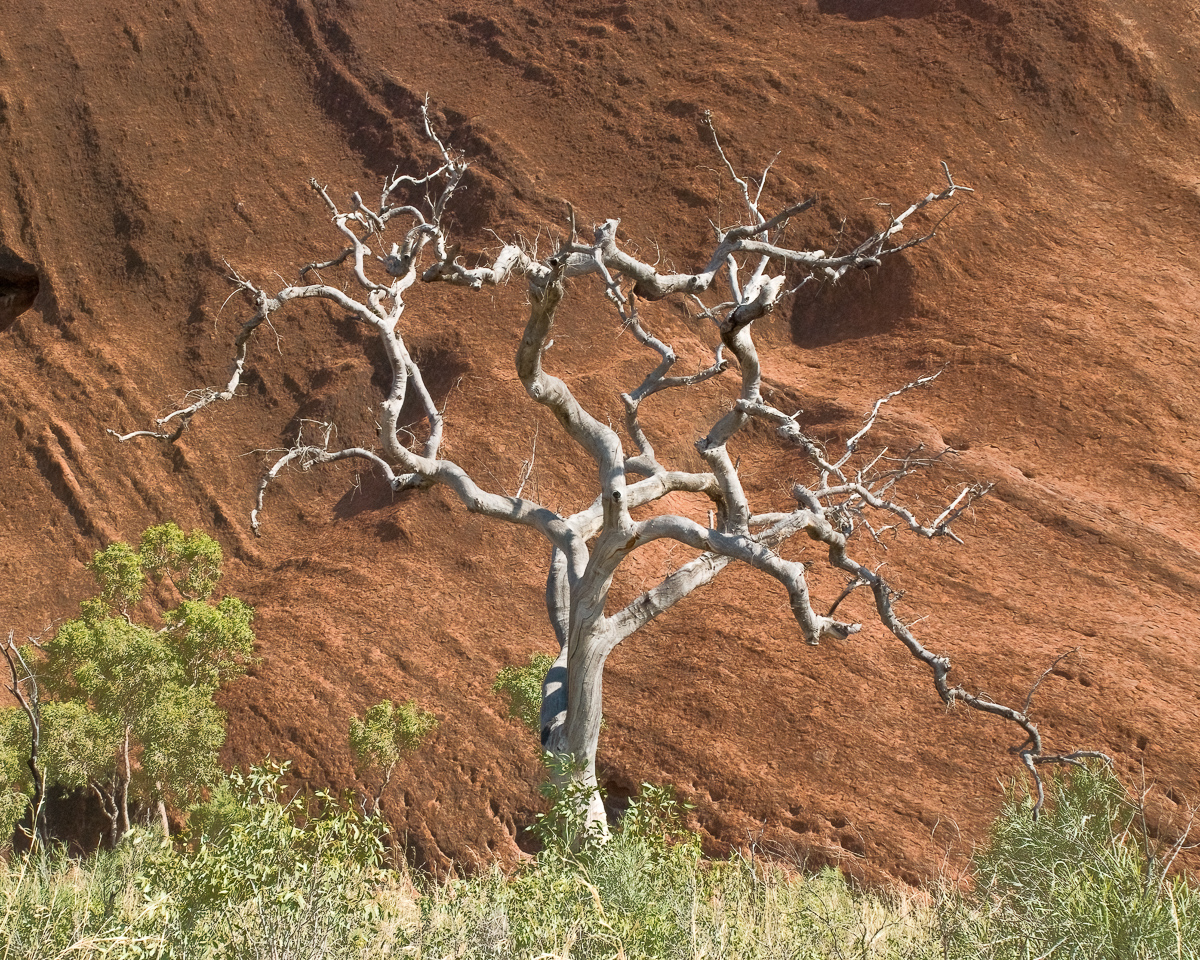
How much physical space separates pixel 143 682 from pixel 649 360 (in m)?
12.0

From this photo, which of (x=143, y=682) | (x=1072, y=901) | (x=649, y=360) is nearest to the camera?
(x=1072, y=901)

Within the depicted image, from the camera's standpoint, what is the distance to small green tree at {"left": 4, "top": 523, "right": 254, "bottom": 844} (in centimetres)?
1238

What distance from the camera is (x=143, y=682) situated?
490 inches

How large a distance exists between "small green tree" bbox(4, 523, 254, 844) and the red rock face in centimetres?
265

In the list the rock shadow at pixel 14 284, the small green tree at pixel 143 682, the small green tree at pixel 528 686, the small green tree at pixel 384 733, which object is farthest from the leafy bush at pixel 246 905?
the small green tree at pixel 384 733

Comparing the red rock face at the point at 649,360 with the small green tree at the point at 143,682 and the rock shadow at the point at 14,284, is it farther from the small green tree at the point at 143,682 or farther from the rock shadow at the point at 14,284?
the rock shadow at the point at 14,284

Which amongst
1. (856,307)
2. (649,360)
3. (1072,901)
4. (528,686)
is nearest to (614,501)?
(1072,901)

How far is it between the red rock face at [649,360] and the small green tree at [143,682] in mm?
Result: 2651

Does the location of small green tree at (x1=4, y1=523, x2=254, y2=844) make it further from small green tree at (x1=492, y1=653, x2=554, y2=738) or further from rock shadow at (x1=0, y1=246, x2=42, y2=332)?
rock shadow at (x1=0, y1=246, x2=42, y2=332)

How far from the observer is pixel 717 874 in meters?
7.08

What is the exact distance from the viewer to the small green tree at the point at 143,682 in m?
12.4

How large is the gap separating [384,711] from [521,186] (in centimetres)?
1516

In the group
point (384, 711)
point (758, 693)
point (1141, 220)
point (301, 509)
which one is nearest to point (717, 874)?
point (384, 711)

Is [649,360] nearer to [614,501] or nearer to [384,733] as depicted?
[384,733]
